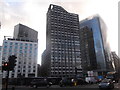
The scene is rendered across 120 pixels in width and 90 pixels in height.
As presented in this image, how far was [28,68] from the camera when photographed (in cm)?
9500

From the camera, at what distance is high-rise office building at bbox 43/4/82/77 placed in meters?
117

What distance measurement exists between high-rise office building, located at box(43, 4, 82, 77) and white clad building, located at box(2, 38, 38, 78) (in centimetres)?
2121

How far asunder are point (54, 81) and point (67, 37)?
98304 millimetres

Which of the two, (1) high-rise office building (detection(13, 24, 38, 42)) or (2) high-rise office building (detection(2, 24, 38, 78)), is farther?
(1) high-rise office building (detection(13, 24, 38, 42))

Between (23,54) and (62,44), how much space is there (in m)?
43.1

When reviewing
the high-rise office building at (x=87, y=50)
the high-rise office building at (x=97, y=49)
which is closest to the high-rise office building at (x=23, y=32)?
the high-rise office building at (x=87, y=50)

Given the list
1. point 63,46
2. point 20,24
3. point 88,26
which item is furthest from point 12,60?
point 88,26

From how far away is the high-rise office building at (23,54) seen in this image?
92562 mm

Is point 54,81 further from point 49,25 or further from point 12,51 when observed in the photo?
point 49,25

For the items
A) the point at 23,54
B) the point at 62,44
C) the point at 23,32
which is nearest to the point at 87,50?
the point at 62,44

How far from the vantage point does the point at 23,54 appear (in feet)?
321

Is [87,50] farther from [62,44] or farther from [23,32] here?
[23,32]

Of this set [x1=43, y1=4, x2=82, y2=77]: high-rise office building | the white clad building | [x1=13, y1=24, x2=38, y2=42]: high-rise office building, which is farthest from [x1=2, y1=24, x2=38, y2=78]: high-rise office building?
[x1=13, y1=24, x2=38, y2=42]: high-rise office building

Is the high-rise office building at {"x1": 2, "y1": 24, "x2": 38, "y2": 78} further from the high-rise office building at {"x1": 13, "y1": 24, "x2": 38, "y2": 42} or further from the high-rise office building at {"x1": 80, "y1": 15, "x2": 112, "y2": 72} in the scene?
the high-rise office building at {"x1": 80, "y1": 15, "x2": 112, "y2": 72}
